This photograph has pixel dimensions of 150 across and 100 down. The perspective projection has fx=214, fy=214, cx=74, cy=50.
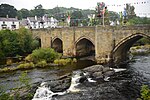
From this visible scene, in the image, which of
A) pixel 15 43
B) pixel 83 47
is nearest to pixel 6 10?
pixel 15 43

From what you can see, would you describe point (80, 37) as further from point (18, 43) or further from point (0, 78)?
point (0, 78)

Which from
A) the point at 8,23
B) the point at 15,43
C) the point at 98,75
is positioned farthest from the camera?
the point at 8,23

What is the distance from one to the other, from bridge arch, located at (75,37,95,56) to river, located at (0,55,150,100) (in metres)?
8.06

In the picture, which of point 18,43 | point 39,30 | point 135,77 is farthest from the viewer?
point 39,30

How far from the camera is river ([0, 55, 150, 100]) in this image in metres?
22.7

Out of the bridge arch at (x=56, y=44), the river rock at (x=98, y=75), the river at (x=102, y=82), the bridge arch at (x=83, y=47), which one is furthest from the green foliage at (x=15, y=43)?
the river rock at (x=98, y=75)

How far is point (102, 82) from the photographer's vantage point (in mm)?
27625

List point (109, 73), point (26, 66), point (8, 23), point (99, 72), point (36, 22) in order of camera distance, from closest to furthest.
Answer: point (99, 72) < point (109, 73) < point (26, 66) < point (8, 23) < point (36, 22)

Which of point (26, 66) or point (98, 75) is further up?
point (26, 66)

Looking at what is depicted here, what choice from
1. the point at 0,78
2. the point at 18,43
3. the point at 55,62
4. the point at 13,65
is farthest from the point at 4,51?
the point at 0,78

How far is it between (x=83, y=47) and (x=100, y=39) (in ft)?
36.3

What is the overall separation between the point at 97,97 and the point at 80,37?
23.7 m

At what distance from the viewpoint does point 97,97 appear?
2222 cm

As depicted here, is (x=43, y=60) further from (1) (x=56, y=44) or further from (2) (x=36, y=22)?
(2) (x=36, y=22)
